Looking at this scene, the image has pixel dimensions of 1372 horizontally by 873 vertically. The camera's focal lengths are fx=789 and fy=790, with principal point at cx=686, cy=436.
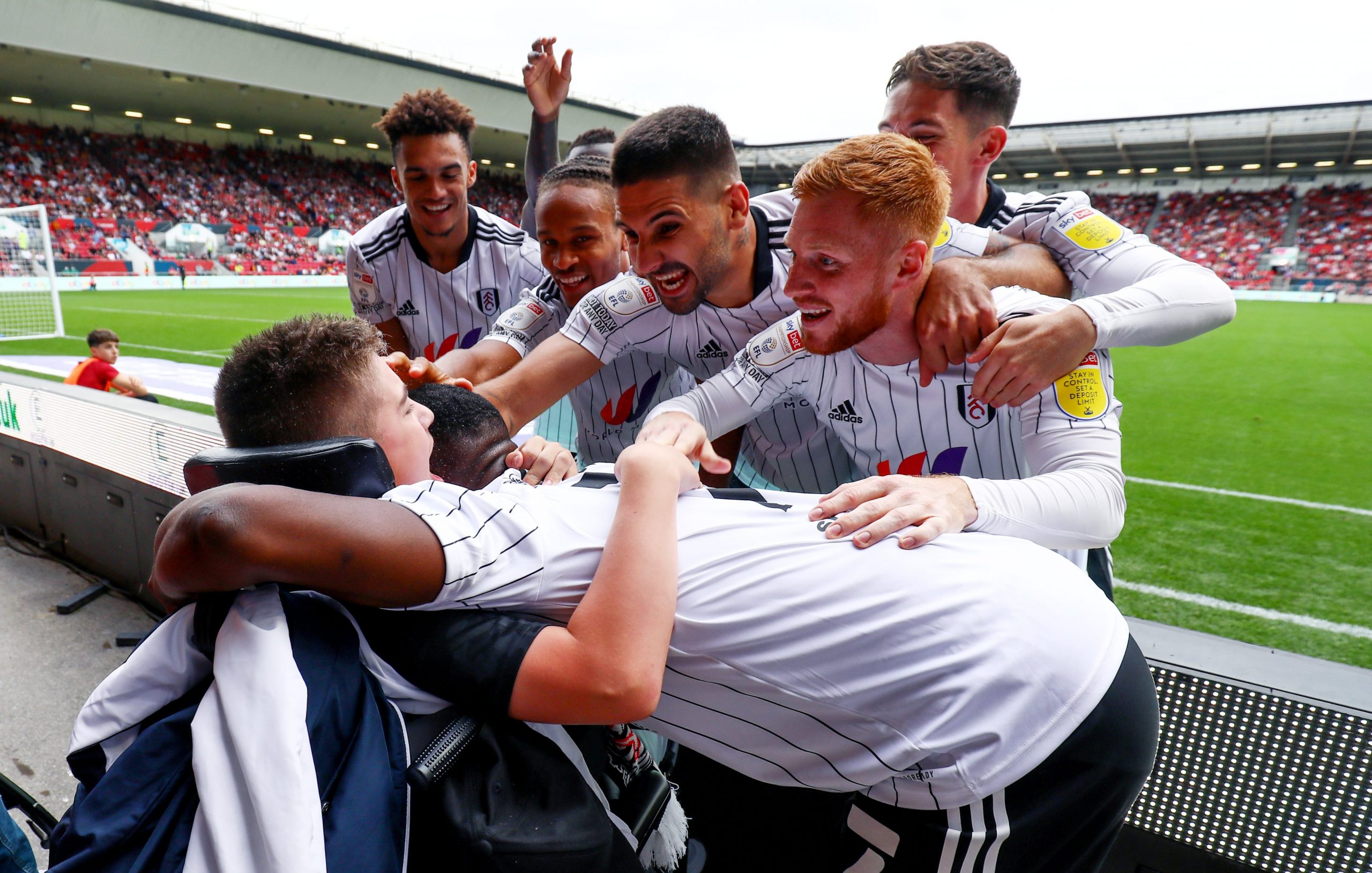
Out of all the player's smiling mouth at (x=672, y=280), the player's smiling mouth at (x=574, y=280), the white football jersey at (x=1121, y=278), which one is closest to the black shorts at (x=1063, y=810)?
the white football jersey at (x=1121, y=278)

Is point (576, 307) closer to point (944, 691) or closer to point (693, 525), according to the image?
point (693, 525)

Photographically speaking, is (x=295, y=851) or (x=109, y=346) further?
(x=109, y=346)

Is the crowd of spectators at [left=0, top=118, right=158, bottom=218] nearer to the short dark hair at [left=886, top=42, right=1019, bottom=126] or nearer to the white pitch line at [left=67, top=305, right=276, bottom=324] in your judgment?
the white pitch line at [left=67, top=305, right=276, bottom=324]

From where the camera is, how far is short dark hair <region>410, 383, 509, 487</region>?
5.58 feet

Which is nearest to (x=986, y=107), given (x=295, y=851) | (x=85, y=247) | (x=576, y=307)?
(x=576, y=307)

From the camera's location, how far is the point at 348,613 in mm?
1110

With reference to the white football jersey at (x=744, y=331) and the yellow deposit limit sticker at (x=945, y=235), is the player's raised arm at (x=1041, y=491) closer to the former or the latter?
the yellow deposit limit sticker at (x=945, y=235)

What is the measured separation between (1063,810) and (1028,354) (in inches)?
35.7

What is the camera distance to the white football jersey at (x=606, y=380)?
2.86 metres

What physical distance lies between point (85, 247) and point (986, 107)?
3021 centimetres

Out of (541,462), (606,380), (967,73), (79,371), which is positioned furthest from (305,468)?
(79,371)

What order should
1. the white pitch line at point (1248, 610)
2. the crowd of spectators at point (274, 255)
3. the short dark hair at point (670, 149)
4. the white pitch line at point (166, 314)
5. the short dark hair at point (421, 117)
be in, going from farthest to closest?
the crowd of spectators at point (274, 255) → the white pitch line at point (166, 314) → the white pitch line at point (1248, 610) → the short dark hair at point (421, 117) → the short dark hair at point (670, 149)

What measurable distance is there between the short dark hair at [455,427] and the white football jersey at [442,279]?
1.85 metres

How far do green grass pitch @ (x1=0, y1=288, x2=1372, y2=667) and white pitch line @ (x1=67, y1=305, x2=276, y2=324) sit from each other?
65 millimetres
